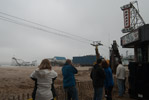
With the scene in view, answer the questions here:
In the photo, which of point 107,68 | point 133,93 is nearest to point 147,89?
point 133,93

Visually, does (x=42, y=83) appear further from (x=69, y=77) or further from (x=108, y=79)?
(x=108, y=79)

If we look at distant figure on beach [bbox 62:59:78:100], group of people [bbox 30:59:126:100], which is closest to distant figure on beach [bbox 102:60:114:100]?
group of people [bbox 30:59:126:100]

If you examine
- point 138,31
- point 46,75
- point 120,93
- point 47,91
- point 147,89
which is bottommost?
point 120,93

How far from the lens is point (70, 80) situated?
4.23m

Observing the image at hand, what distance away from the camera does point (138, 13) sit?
612 inches

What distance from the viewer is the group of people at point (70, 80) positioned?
3.04m

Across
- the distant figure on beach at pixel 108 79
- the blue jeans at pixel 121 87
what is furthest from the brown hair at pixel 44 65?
the blue jeans at pixel 121 87

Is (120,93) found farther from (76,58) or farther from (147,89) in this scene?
(76,58)

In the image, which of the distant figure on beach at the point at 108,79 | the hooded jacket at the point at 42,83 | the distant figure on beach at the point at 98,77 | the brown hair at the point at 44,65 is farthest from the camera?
the distant figure on beach at the point at 108,79

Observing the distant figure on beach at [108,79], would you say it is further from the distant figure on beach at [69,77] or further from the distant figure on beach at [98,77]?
the distant figure on beach at [69,77]

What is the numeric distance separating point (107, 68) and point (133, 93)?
2099 mm

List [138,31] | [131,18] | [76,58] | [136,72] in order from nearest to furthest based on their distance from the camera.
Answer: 1. [136,72]
2. [138,31]
3. [131,18]
4. [76,58]

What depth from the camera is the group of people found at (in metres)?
3.04

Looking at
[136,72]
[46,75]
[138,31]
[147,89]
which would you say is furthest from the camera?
[138,31]
